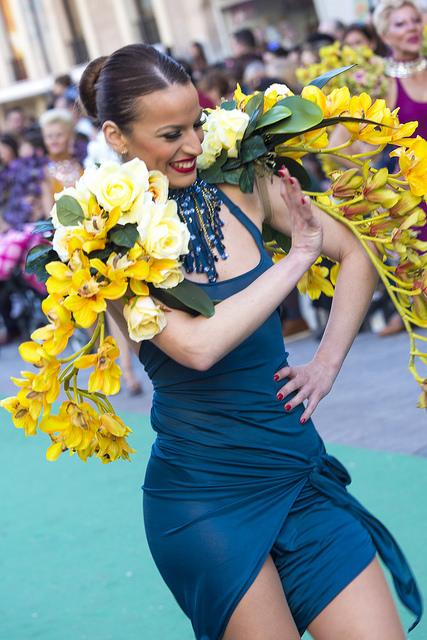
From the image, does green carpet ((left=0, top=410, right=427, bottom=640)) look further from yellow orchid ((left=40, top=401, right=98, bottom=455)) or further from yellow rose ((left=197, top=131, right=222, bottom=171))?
yellow rose ((left=197, top=131, right=222, bottom=171))

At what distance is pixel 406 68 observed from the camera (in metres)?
6.08

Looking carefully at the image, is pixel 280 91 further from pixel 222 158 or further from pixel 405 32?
pixel 405 32

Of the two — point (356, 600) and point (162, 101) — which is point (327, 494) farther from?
point (162, 101)

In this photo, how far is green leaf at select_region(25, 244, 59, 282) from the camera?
2701 millimetres

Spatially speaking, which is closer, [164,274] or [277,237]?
Result: [164,274]

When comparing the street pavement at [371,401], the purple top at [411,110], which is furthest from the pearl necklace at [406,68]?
the street pavement at [371,401]

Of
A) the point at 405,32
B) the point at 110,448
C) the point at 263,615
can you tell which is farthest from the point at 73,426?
the point at 405,32

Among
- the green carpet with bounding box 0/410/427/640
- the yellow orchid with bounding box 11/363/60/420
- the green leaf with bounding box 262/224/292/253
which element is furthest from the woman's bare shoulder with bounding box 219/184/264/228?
the green carpet with bounding box 0/410/427/640

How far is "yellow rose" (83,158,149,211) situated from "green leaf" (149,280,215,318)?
0.67 ft

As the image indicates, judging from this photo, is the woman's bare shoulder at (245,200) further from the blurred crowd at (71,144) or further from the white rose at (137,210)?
the blurred crowd at (71,144)

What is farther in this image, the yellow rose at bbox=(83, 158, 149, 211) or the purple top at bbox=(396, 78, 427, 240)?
the purple top at bbox=(396, 78, 427, 240)

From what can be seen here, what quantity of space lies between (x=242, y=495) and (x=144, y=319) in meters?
0.49

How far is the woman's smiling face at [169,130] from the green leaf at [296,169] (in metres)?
0.33

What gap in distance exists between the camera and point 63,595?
478 cm
